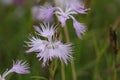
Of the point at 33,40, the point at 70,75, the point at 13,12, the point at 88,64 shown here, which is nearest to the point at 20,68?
the point at 33,40

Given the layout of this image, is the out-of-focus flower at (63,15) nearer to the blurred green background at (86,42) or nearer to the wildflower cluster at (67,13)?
the wildflower cluster at (67,13)

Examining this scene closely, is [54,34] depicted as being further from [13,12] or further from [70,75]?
[13,12]

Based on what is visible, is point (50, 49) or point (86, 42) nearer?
point (50, 49)

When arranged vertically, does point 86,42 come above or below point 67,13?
above

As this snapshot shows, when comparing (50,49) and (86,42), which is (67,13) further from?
(86,42)

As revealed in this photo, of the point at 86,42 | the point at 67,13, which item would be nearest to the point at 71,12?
the point at 67,13

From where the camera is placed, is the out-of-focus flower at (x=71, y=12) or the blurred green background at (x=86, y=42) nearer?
the out-of-focus flower at (x=71, y=12)

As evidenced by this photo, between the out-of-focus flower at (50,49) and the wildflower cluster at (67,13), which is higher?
the wildflower cluster at (67,13)

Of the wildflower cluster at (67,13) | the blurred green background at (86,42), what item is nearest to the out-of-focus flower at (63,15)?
the wildflower cluster at (67,13)
